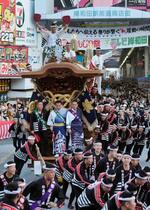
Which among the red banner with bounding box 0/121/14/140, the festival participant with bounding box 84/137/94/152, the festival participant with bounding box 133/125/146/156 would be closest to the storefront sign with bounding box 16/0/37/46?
the red banner with bounding box 0/121/14/140

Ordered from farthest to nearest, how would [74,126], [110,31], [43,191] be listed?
[110,31]
[74,126]
[43,191]

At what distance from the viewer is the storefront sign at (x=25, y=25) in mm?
30328

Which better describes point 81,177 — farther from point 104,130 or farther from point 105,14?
point 105,14

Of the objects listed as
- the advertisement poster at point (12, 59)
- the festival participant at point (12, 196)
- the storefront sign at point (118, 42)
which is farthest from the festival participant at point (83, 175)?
the storefront sign at point (118, 42)

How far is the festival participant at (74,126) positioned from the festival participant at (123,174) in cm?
480

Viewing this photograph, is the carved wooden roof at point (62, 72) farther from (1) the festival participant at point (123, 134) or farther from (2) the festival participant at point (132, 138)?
(2) the festival participant at point (132, 138)

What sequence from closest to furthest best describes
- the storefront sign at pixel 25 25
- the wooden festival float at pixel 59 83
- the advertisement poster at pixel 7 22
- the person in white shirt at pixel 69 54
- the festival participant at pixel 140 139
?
the wooden festival float at pixel 59 83 → the person in white shirt at pixel 69 54 → the festival participant at pixel 140 139 → the advertisement poster at pixel 7 22 → the storefront sign at pixel 25 25

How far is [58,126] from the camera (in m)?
13.1

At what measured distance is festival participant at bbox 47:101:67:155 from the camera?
1306 cm

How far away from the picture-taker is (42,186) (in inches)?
285

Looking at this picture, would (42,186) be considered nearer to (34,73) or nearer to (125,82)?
(34,73)

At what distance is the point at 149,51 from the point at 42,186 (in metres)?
33.7

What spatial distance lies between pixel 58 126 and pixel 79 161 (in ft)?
12.7

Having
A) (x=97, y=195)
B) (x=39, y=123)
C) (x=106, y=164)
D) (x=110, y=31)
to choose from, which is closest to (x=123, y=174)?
(x=106, y=164)
